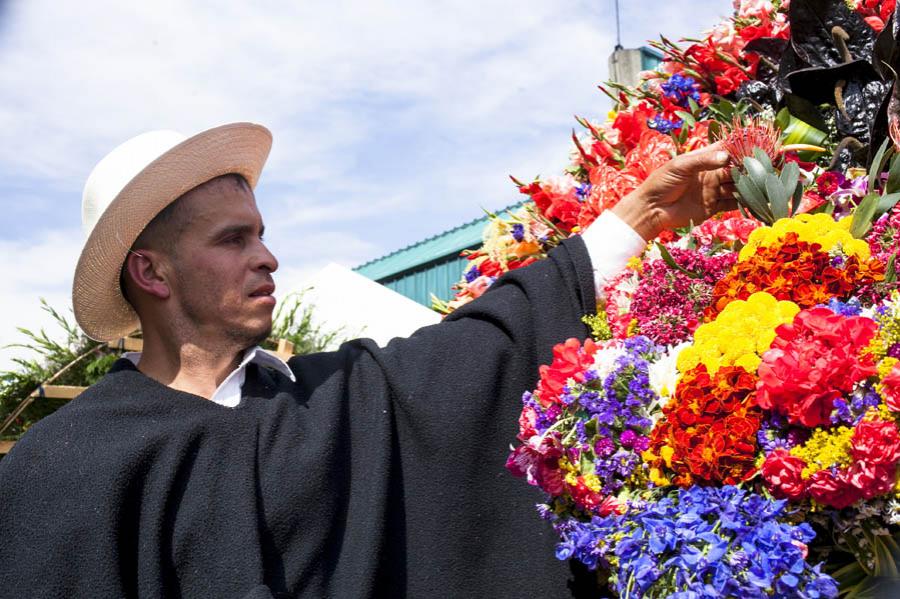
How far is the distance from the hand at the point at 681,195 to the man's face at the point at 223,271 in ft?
2.57

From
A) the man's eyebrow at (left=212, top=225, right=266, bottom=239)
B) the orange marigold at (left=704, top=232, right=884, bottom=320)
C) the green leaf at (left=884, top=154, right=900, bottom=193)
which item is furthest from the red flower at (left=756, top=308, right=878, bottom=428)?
the man's eyebrow at (left=212, top=225, right=266, bottom=239)

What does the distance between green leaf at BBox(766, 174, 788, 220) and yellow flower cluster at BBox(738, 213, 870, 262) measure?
0.04 meters

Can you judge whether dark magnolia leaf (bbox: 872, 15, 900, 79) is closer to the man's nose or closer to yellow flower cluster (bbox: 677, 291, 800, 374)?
yellow flower cluster (bbox: 677, 291, 800, 374)

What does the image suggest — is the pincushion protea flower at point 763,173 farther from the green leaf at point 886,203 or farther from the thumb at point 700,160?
the green leaf at point 886,203

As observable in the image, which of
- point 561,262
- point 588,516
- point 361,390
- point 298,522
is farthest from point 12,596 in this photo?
point 561,262

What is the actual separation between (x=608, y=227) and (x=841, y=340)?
2.43 feet

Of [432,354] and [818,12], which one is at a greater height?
[818,12]

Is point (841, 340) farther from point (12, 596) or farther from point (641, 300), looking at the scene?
point (12, 596)

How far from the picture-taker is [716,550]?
114 centimetres

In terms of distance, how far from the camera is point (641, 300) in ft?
4.98

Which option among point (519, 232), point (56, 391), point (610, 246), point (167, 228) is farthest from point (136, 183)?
point (56, 391)

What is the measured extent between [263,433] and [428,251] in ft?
20.3

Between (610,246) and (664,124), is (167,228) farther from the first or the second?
(664,124)

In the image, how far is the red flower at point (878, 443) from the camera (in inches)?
43.8
